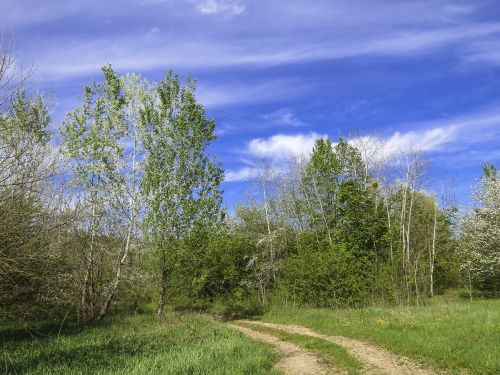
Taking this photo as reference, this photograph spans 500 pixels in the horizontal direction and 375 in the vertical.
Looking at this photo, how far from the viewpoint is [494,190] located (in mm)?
31328

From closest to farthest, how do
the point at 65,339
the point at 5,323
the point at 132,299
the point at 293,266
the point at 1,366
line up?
the point at 1,366, the point at 65,339, the point at 5,323, the point at 132,299, the point at 293,266

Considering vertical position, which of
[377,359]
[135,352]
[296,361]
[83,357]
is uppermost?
[83,357]

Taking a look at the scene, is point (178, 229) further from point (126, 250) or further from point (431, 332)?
point (431, 332)

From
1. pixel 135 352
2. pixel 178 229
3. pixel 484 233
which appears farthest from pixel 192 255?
pixel 484 233

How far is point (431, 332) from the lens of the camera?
12.9 m

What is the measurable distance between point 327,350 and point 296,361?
4.87ft

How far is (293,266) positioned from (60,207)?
20.1 m

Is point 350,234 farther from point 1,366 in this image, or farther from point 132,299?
Answer: point 1,366

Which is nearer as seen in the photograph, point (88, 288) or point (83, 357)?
point (83, 357)

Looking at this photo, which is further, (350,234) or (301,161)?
(301,161)

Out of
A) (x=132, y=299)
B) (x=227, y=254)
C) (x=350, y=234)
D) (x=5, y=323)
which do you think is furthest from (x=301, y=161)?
(x=5, y=323)

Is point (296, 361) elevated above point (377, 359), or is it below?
below

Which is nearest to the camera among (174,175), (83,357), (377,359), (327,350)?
(83,357)

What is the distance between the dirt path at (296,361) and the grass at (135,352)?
1.34 ft
